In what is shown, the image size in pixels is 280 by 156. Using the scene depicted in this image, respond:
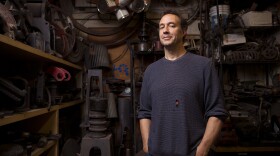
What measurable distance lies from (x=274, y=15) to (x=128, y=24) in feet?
5.54

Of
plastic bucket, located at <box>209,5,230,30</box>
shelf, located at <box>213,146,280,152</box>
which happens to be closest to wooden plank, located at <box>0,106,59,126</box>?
shelf, located at <box>213,146,280,152</box>

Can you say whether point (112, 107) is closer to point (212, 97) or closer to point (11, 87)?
point (11, 87)

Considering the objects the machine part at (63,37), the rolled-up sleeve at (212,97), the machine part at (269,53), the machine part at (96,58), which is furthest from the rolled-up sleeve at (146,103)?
the machine part at (269,53)

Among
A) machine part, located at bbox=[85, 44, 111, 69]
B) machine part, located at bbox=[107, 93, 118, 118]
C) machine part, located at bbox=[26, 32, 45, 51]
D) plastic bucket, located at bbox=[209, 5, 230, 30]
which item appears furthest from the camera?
machine part, located at bbox=[85, 44, 111, 69]

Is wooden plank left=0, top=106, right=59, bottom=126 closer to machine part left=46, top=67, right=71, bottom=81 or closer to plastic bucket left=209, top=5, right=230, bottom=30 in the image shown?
machine part left=46, top=67, right=71, bottom=81

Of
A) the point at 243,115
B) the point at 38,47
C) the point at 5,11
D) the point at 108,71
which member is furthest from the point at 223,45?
the point at 5,11

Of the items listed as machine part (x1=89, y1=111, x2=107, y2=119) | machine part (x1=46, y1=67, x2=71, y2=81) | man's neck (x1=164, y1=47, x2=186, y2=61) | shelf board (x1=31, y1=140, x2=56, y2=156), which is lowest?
shelf board (x1=31, y1=140, x2=56, y2=156)

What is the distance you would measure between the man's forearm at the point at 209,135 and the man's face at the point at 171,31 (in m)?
0.48

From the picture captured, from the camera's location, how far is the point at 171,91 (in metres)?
1.25

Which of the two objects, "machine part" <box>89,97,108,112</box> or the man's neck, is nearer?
the man's neck

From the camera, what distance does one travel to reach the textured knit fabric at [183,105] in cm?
120

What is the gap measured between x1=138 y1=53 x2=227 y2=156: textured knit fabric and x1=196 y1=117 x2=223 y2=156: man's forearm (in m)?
0.03

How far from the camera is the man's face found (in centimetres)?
131

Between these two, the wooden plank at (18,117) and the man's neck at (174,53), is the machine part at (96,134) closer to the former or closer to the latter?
the wooden plank at (18,117)
